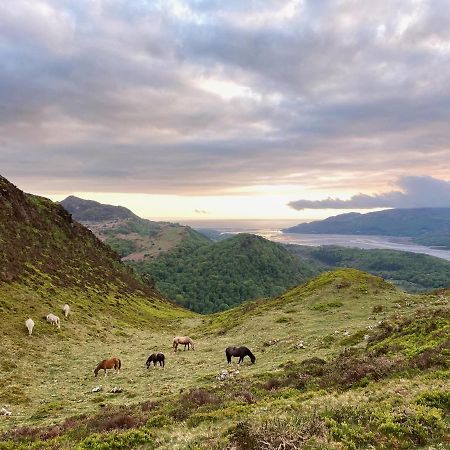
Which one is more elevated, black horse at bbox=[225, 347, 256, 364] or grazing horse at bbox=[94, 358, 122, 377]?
black horse at bbox=[225, 347, 256, 364]

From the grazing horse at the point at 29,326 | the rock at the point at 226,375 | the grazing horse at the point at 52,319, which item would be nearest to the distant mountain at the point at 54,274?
the grazing horse at the point at 52,319

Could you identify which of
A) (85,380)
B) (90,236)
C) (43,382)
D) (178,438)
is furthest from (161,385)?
(90,236)

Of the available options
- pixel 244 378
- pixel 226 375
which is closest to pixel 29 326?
pixel 226 375

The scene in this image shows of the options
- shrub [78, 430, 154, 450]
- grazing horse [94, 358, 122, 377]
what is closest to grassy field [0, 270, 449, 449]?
shrub [78, 430, 154, 450]

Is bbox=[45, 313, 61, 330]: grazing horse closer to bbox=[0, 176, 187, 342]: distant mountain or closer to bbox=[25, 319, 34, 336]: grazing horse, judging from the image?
bbox=[0, 176, 187, 342]: distant mountain

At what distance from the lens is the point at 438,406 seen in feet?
51.5

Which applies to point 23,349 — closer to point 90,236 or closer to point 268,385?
point 268,385

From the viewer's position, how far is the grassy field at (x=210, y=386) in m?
16.1

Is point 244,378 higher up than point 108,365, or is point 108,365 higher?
point 244,378

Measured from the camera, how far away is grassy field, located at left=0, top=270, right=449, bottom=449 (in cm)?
1612

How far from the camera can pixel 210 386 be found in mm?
27234

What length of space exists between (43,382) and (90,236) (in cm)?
9835

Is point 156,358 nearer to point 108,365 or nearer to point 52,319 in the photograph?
point 108,365

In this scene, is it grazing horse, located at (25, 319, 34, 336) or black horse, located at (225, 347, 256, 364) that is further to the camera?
grazing horse, located at (25, 319, 34, 336)
